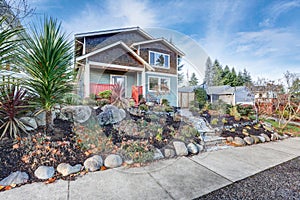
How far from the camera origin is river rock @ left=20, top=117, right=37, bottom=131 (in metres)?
3.23

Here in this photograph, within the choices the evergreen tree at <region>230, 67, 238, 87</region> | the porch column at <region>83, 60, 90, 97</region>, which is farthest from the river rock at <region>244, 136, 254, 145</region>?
the evergreen tree at <region>230, 67, 238, 87</region>

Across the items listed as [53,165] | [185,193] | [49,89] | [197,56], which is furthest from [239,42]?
A: [53,165]

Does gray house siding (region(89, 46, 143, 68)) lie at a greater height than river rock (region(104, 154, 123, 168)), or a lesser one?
greater

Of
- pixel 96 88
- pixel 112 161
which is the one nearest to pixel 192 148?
pixel 112 161

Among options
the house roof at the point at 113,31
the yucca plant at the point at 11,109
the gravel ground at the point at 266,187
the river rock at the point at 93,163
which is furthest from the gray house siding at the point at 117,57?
the gravel ground at the point at 266,187

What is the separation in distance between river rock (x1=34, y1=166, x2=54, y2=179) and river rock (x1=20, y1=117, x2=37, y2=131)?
3.95 ft

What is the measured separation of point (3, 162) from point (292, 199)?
180 inches

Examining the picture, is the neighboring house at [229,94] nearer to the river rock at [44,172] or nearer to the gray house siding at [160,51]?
the gray house siding at [160,51]

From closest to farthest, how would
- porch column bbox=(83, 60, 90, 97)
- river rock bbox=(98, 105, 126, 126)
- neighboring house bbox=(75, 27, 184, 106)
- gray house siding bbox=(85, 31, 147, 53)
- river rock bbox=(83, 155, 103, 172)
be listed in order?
river rock bbox=(83, 155, 103, 172)
river rock bbox=(98, 105, 126, 126)
porch column bbox=(83, 60, 90, 97)
neighboring house bbox=(75, 27, 184, 106)
gray house siding bbox=(85, 31, 147, 53)

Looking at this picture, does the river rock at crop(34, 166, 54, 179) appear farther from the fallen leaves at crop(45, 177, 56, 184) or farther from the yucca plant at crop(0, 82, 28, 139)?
the yucca plant at crop(0, 82, 28, 139)

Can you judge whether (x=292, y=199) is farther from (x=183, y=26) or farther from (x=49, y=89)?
(x=183, y=26)

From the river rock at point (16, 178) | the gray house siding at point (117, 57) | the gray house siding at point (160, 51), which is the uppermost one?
the gray house siding at point (160, 51)

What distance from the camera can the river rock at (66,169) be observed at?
254cm

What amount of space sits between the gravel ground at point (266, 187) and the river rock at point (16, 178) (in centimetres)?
271
